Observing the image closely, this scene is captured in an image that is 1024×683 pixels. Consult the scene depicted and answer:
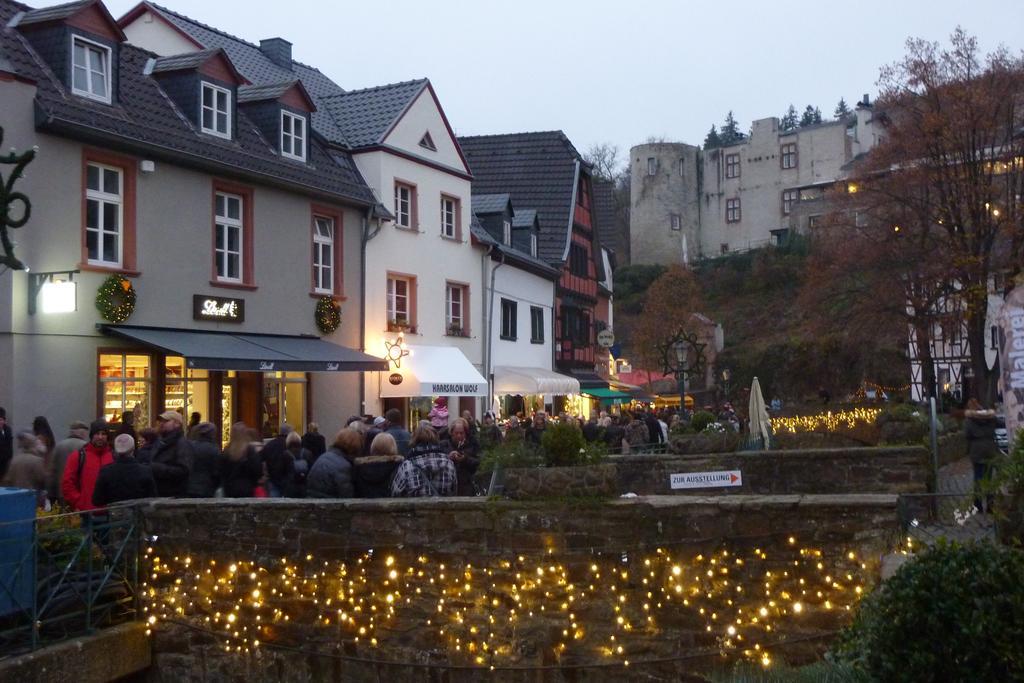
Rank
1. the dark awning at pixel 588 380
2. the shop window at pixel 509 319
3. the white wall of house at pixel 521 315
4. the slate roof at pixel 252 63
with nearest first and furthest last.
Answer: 1. the slate roof at pixel 252 63
2. the white wall of house at pixel 521 315
3. the shop window at pixel 509 319
4. the dark awning at pixel 588 380

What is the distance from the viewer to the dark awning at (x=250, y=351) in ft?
55.0

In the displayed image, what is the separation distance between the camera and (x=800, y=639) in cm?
821

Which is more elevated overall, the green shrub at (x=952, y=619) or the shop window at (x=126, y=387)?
the shop window at (x=126, y=387)

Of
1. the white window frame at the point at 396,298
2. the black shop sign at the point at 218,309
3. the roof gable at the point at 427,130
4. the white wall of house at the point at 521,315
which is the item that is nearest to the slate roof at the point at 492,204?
the white wall of house at the point at 521,315

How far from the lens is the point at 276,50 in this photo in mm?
27844

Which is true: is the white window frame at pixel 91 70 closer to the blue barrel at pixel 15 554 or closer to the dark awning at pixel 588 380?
the blue barrel at pixel 15 554

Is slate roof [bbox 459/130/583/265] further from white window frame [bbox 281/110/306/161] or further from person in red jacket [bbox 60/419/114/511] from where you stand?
person in red jacket [bbox 60/419/114/511]

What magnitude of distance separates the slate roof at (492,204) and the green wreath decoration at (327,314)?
9.67 m

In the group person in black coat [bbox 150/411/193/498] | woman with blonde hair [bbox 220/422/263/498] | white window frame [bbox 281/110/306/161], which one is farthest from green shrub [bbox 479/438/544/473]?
white window frame [bbox 281/110/306/161]

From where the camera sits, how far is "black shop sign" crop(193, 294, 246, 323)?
60.4ft

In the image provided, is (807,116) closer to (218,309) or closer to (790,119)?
(790,119)

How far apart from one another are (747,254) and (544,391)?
50.3 metres

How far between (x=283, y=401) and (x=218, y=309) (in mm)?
2660

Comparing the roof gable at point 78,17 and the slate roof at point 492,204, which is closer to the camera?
the roof gable at point 78,17
